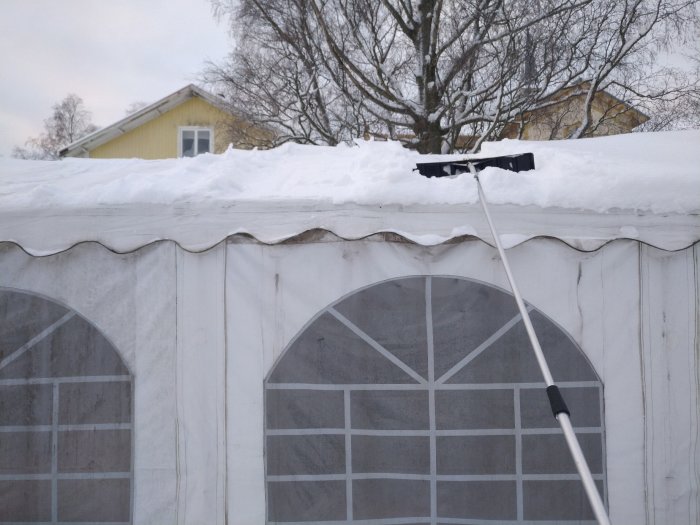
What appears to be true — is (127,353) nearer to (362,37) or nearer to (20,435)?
(20,435)

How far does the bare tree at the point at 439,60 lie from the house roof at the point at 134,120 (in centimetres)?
430

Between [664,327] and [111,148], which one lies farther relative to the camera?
[111,148]

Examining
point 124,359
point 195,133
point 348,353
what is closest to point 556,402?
point 348,353

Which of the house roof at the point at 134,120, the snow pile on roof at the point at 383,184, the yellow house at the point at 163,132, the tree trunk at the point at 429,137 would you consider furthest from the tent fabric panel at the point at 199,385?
the house roof at the point at 134,120

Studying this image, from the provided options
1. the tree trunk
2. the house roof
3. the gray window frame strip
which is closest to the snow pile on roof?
the gray window frame strip

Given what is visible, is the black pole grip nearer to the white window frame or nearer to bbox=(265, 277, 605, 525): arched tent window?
bbox=(265, 277, 605, 525): arched tent window

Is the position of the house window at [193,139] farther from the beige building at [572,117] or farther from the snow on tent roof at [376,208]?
the snow on tent roof at [376,208]

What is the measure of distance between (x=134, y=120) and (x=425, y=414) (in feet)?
52.1

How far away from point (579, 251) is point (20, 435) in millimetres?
3399

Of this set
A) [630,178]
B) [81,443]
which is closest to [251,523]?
[81,443]

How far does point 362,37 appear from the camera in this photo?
11406 mm

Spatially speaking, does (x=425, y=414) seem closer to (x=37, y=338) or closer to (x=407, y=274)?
(x=407, y=274)

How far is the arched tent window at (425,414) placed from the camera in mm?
2971

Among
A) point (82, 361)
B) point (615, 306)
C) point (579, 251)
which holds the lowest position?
point (82, 361)
